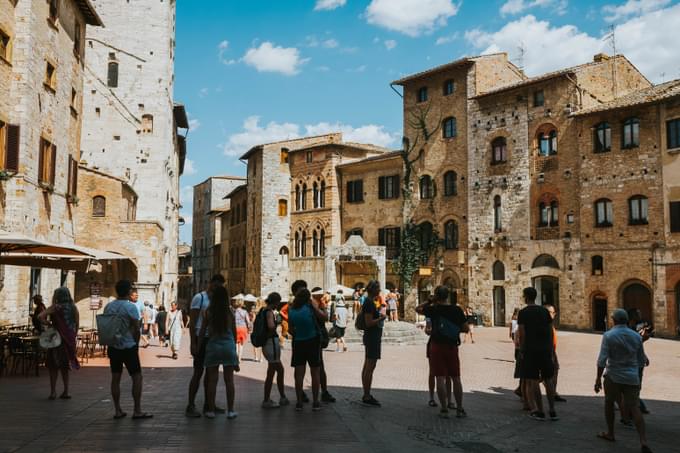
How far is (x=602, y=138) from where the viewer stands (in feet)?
101

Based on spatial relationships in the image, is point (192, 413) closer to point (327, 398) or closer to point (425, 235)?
point (327, 398)

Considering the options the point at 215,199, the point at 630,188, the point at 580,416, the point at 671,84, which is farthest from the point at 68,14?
the point at 215,199

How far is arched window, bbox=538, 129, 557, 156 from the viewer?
32781mm

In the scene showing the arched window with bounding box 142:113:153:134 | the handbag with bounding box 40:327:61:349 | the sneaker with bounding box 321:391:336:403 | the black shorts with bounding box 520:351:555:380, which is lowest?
the sneaker with bounding box 321:391:336:403

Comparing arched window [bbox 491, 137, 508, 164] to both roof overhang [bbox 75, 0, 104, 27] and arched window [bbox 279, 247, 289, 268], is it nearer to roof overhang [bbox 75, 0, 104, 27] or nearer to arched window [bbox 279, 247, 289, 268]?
arched window [bbox 279, 247, 289, 268]

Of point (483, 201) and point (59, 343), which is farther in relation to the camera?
point (483, 201)

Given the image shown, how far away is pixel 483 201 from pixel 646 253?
942cm

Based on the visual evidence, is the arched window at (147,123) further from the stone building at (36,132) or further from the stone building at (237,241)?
the stone building at (237,241)

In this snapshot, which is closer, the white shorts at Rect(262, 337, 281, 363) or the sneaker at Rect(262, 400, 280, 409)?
the sneaker at Rect(262, 400, 280, 409)

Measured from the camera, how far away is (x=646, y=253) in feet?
93.4

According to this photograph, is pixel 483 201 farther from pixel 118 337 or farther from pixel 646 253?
pixel 118 337

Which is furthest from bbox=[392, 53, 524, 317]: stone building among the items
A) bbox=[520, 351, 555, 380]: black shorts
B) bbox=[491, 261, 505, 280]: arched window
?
bbox=[520, 351, 555, 380]: black shorts

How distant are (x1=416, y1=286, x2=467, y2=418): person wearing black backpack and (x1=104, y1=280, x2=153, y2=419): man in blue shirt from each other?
388 centimetres

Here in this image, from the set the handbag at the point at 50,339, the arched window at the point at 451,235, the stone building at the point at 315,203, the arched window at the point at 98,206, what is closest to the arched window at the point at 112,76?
the arched window at the point at 98,206
